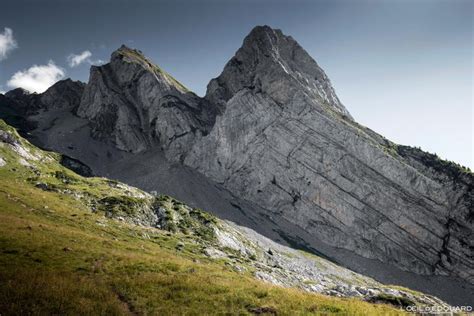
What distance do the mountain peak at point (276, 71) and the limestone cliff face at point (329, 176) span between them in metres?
0.61

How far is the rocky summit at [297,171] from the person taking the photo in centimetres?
12162

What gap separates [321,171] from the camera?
143 m

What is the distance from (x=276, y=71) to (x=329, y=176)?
198 ft

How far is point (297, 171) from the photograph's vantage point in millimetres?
148500

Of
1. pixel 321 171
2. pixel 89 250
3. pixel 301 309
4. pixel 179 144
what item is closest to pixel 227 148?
pixel 179 144

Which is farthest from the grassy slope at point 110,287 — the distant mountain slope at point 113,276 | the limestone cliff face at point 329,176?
the limestone cliff face at point 329,176

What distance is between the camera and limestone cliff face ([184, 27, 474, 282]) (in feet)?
401

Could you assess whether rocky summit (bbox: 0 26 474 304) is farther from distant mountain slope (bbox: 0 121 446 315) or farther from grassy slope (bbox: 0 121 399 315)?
grassy slope (bbox: 0 121 399 315)

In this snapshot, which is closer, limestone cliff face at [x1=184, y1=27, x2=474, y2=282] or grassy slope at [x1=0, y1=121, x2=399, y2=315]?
grassy slope at [x1=0, y1=121, x2=399, y2=315]

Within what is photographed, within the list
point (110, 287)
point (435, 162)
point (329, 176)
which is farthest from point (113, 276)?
point (435, 162)

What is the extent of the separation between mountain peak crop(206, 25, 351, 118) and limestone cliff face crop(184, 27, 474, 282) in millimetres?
613

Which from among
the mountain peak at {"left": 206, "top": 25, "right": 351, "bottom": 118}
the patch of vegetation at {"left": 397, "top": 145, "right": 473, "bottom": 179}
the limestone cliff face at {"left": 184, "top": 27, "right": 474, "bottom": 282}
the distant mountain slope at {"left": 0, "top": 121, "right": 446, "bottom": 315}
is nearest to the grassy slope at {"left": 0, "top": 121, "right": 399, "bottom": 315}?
the distant mountain slope at {"left": 0, "top": 121, "right": 446, "bottom": 315}

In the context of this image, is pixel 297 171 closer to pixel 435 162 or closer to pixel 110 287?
pixel 435 162

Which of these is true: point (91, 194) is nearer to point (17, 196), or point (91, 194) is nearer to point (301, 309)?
point (17, 196)
